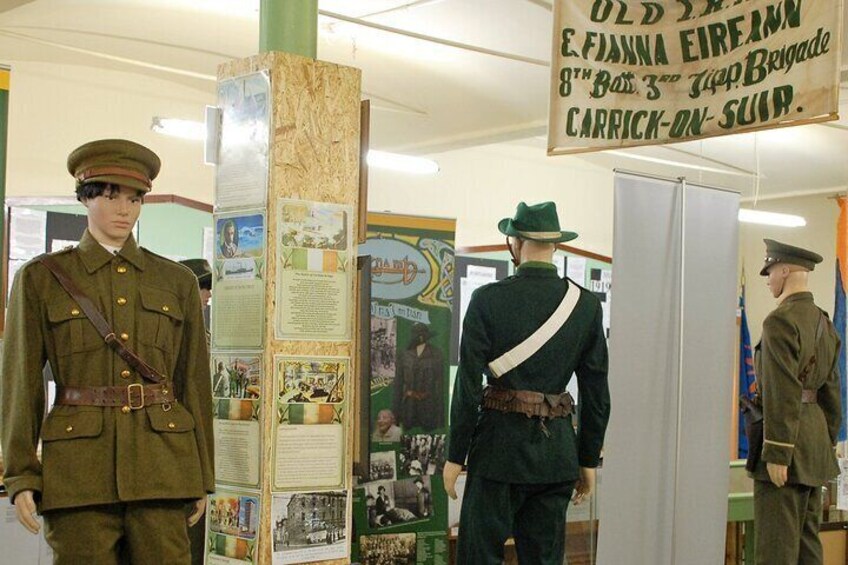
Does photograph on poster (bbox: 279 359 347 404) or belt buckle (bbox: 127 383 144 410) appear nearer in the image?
belt buckle (bbox: 127 383 144 410)

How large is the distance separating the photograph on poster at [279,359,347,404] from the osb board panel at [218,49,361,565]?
0.12ft

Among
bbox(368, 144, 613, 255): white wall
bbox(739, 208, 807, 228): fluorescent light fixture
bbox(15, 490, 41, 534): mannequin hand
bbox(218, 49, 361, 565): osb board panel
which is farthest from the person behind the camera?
bbox(368, 144, 613, 255): white wall

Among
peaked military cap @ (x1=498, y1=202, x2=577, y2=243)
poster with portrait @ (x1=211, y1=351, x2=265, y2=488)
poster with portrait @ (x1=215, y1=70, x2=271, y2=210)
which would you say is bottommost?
poster with portrait @ (x1=211, y1=351, x2=265, y2=488)

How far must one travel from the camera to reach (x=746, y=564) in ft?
22.7

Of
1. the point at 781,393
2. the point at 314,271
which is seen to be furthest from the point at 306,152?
the point at 781,393

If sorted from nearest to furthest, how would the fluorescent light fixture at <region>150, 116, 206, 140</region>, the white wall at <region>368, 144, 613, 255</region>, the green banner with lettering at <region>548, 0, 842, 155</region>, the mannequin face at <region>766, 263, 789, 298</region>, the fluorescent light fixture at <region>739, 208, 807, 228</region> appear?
1. the green banner with lettering at <region>548, 0, 842, 155</region>
2. the mannequin face at <region>766, 263, 789, 298</region>
3. the fluorescent light fixture at <region>150, 116, 206, 140</region>
4. the fluorescent light fixture at <region>739, 208, 807, 228</region>
5. the white wall at <region>368, 144, 613, 255</region>

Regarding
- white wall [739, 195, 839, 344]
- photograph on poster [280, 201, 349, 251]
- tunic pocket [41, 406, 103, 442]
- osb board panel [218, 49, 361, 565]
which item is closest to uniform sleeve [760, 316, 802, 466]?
osb board panel [218, 49, 361, 565]

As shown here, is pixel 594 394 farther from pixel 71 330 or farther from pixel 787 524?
pixel 71 330

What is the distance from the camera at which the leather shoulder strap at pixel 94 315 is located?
10.8 ft

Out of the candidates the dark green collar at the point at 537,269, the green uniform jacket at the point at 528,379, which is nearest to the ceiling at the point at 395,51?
A: the dark green collar at the point at 537,269

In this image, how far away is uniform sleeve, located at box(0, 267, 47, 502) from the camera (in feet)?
10.5

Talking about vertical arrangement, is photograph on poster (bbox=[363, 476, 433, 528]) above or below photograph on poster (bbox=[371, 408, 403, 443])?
below

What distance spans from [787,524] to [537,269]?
2.17 meters

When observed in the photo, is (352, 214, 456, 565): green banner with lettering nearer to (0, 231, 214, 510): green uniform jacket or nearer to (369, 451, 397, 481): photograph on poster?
(369, 451, 397, 481): photograph on poster
